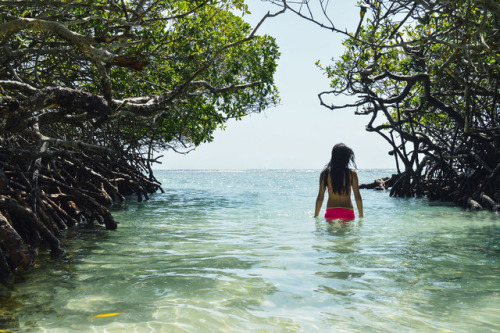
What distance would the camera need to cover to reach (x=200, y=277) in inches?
141

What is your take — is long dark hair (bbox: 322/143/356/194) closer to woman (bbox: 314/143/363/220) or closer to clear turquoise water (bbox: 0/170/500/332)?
woman (bbox: 314/143/363/220)

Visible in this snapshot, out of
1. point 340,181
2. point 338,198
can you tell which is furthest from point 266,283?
point 338,198

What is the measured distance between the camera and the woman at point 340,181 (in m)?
5.84

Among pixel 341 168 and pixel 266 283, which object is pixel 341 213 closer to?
pixel 341 168

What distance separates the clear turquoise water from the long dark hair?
1.89 ft

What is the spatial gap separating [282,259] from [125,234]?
8.82ft

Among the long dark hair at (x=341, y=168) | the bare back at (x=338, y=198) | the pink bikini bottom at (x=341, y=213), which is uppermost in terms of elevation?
the long dark hair at (x=341, y=168)

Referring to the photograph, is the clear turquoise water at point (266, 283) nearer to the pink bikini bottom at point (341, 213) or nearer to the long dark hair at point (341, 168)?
the pink bikini bottom at point (341, 213)

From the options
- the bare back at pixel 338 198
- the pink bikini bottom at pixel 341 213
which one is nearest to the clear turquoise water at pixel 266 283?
the pink bikini bottom at pixel 341 213

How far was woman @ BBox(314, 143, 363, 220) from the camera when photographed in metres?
5.84

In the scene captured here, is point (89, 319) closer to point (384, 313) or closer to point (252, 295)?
point (252, 295)

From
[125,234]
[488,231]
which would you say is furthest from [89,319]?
[488,231]

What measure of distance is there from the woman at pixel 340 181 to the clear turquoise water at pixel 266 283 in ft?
0.73

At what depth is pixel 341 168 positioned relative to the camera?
5883 millimetres
